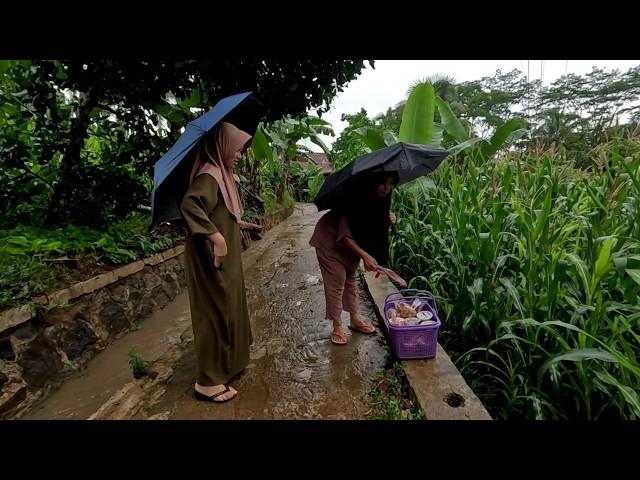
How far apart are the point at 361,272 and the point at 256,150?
2769mm

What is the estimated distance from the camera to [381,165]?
2.41 meters

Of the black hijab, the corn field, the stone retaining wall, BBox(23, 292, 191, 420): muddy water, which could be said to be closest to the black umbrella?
the black hijab

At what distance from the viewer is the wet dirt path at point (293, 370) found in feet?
7.35

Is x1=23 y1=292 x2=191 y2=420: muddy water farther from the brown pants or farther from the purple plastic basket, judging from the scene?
the purple plastic basket

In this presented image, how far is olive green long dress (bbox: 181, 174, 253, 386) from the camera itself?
2.16 metres

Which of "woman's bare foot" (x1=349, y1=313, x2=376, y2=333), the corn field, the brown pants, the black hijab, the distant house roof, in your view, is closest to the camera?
the corn field

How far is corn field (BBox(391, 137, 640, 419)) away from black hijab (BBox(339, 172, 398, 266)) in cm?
61

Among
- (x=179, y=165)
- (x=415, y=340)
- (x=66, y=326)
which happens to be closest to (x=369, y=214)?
(x=415, y=340)

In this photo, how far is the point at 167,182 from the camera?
82.0 inches

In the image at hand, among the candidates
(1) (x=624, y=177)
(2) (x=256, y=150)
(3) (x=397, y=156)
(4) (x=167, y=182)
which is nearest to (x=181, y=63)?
(4) (x=167, y=182)

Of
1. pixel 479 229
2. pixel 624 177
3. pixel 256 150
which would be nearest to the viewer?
pixel 624 177

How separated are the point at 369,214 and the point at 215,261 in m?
1.22

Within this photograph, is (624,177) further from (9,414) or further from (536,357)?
(9,414)

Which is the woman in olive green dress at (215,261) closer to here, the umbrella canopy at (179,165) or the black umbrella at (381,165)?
the umbrella canopy at (179,165)
